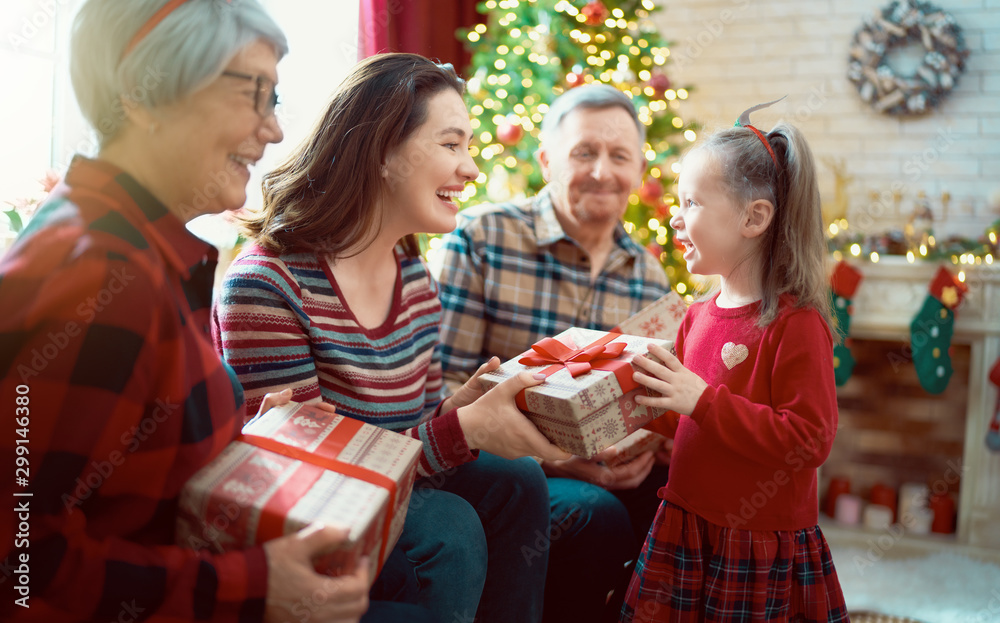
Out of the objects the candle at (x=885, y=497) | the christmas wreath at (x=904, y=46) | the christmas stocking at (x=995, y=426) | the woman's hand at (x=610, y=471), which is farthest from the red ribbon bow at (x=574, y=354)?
the christmas wreath at (x=904, y=46)

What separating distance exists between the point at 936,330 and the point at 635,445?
7.07 feet

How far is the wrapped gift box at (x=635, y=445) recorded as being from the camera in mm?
1570

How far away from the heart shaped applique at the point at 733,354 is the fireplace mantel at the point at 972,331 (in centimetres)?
219

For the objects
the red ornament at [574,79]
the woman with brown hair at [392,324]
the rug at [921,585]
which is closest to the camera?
the woman with brown hair at [392,324]

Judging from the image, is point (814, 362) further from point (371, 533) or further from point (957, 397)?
point (957, 397)

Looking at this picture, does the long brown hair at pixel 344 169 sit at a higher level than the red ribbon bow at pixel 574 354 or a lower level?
higher

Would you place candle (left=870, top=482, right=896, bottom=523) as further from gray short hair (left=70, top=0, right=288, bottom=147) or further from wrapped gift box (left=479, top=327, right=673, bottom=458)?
gray short hair (left=70, top=0, right=288, bottom=147)

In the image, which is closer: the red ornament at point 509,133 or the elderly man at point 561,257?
the elderly man at point 561,257

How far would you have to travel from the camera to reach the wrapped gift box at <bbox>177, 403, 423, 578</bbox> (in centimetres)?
79

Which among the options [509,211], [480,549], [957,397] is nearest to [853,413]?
[957,397]

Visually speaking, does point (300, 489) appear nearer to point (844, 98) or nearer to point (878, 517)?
point (878, 517)

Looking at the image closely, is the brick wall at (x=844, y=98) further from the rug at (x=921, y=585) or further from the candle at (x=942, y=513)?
the rug at (x=921, y=585)

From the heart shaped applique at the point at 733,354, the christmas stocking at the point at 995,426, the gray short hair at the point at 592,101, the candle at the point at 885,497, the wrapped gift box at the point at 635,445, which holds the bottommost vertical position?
the candle at the point at 885,497

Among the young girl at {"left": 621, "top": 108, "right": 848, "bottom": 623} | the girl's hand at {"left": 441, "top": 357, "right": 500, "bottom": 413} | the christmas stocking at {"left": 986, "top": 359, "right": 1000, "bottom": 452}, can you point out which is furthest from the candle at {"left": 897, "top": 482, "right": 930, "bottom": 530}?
the girl's hand at {"left": 441, "top": 357, "right": 500, "bottom": 413}
